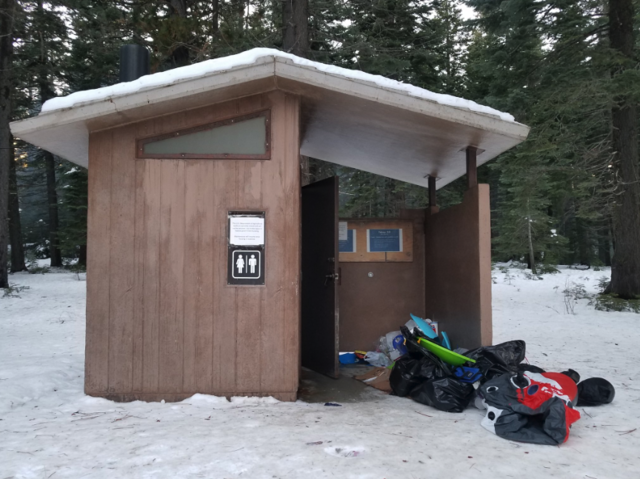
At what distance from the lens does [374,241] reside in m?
7.00

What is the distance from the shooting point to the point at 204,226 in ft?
14.9

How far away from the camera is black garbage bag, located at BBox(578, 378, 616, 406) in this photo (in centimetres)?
449

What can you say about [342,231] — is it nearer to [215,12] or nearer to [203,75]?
[203,75]

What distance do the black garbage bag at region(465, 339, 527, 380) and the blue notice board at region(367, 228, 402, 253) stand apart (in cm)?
248

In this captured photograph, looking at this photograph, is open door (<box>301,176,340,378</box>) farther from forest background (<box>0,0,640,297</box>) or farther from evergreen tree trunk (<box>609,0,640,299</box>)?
evergreen tree trunk (<box>609,0,640,299</box>)

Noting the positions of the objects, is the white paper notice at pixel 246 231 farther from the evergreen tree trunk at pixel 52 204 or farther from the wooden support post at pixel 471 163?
the evergreen tree trunk at pixel 52 204

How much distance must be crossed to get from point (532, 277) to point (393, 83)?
17.3 meters

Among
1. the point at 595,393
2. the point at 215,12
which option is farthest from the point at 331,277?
the point at 215,12

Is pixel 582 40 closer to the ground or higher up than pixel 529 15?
closer to the ground

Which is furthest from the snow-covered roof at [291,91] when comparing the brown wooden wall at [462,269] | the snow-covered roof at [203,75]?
the brown wooden wall at [462,269]

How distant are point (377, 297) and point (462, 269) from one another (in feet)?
5.72

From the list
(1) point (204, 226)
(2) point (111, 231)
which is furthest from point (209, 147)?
(2) point (111, 231)

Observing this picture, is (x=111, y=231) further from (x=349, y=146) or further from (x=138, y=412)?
(x=349, y=146)

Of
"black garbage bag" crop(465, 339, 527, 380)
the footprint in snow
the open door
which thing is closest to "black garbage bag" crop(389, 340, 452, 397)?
"black garbage bag" crop(465, 339, 527, 380)
